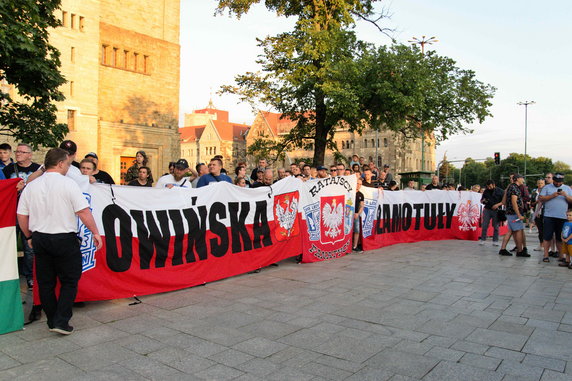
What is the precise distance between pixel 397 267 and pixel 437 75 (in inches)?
658

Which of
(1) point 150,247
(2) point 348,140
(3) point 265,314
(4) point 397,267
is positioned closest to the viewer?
(3) point 265,314

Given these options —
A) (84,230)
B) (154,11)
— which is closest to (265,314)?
(84,230)

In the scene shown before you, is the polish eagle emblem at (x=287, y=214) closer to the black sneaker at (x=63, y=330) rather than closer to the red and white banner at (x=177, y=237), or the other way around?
the red and white banner at (x=177, y=237)

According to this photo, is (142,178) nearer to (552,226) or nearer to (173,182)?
(173,182)

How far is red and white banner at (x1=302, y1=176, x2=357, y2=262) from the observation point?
32.1 feet

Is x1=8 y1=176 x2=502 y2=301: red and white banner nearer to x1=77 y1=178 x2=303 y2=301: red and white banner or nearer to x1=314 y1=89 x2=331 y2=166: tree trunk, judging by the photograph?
x1=77 y1=178 x2=303 y2=301: red and white banner

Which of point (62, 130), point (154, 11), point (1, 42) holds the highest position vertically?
point (154, 11)

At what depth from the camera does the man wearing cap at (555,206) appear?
33.3 ft

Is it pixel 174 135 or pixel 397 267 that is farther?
pixel 174 135

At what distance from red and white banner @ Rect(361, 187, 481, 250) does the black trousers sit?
819cm

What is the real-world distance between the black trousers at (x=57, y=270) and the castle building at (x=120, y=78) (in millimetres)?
27807

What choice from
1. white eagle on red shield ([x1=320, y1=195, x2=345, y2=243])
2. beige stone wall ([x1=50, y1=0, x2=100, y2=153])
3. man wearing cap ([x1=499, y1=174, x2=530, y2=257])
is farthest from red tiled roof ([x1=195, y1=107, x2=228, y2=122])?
man wearing cap ([x1=499, y1=174, x2=530, y2=257])

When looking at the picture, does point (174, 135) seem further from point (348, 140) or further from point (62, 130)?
point (348, 140)

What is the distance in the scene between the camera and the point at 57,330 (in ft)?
15.3
